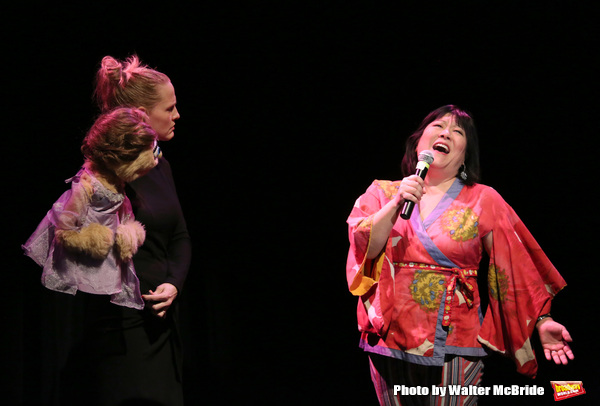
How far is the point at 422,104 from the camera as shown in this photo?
2.80 meters

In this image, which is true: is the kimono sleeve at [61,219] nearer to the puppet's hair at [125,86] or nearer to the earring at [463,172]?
the puppet's hair at [125,86]

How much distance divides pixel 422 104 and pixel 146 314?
1855 mm

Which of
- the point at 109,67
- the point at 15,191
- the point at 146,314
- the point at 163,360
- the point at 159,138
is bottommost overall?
the point at 163,360

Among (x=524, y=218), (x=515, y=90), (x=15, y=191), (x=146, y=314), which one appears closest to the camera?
(x=146, y=314)

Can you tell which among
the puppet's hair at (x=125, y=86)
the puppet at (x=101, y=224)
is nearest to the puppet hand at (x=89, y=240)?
the puppet at (x=101, y=224)

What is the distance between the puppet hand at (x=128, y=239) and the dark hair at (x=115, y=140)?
15cm

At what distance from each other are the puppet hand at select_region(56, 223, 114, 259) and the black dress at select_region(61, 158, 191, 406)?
152mm

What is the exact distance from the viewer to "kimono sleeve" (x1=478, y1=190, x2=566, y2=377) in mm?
1568

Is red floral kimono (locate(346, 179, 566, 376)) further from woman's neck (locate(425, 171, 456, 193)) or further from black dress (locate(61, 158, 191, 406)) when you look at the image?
black dress (locate(61, 158, 191, 406))

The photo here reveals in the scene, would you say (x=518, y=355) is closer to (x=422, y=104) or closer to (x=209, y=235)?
(x=422, y=104)

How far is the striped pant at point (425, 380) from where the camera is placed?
1.55 m

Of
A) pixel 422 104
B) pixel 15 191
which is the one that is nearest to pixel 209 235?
pixel 15 191

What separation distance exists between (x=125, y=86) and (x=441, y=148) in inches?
35.8

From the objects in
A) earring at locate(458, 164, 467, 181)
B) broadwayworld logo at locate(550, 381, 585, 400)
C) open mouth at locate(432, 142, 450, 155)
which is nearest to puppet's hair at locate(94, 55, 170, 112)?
open mouth at locate(432, 142, 450, 155)
